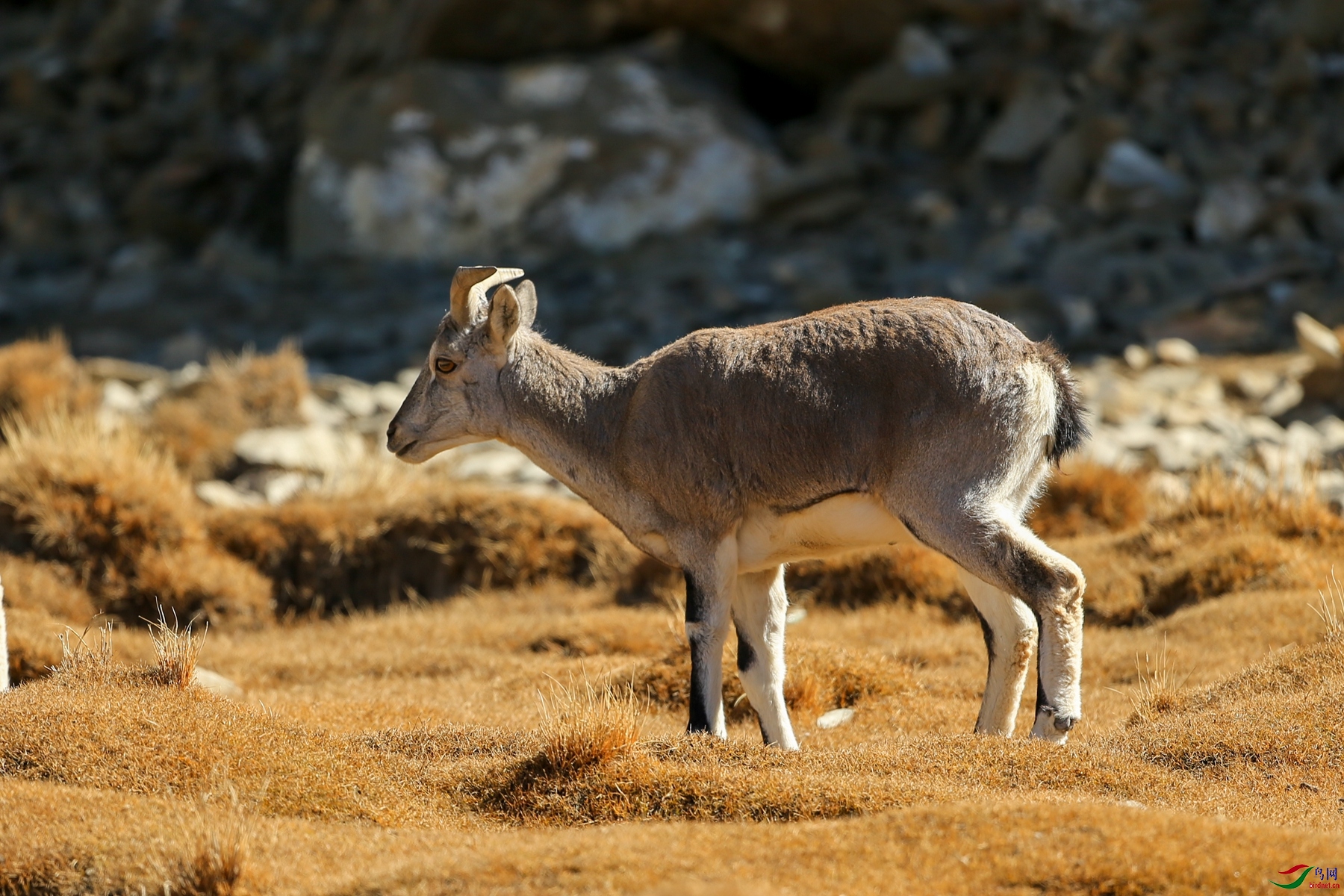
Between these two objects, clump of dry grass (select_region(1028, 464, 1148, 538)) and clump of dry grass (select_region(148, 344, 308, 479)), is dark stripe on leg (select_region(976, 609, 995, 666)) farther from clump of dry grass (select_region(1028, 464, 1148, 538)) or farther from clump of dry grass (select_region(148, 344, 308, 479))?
clump of dry grass (select_region(148, 344, 308, 479))

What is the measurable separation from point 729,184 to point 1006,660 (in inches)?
727

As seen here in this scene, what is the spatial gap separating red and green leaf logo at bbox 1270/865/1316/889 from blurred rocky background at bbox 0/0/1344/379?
15860 millimetres

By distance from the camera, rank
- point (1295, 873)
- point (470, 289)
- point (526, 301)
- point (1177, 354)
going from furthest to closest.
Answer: point (1177, 354) < point (526, 301) < point (470, 289) < point (1295, 873)

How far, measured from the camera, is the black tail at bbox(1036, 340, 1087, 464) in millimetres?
8148

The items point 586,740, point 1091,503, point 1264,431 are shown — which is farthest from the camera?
point 1264,431

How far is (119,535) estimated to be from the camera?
13.9m

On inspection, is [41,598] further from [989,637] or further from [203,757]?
[989,637]

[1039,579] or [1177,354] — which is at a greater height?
[1039,579]

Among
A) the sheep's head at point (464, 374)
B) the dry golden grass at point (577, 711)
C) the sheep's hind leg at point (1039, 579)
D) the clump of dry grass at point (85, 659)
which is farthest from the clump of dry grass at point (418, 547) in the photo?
the sheep's hind leg at point (1039, 579)

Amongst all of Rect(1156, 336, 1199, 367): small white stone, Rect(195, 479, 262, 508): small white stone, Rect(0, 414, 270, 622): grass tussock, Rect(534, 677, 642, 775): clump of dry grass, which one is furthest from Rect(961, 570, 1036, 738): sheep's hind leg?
Rect(1156, 336, 1199, 367): small white stone

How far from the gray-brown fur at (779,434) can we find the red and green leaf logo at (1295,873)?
211 cm

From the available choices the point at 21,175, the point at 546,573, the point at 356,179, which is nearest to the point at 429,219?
the point at 356,179

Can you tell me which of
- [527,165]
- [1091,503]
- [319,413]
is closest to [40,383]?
[319,413]

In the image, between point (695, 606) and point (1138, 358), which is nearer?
point (695, 606)
